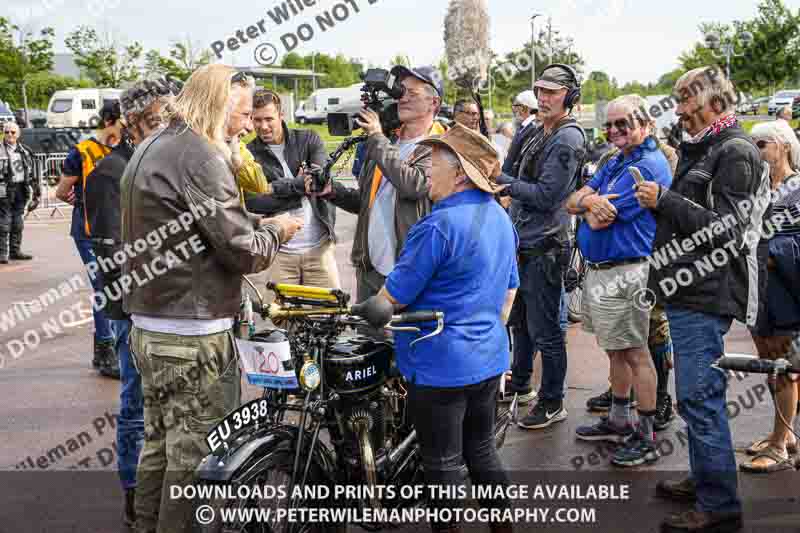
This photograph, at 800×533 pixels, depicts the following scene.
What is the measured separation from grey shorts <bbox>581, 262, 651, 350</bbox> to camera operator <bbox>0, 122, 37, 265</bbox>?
972 cm

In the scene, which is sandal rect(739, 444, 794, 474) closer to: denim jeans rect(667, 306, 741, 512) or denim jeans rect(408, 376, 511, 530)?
denim jeans rect(667, 306, 741, 512)

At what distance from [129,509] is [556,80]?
3588 mm

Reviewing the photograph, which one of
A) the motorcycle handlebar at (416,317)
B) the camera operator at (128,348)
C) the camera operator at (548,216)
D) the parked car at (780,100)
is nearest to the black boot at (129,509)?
the camera operator at (128,348)

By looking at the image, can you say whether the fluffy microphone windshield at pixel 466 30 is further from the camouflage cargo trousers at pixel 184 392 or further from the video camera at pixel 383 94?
the camouflage cargo trousers at pixel 184 392

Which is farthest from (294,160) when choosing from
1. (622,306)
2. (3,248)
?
(3,248)

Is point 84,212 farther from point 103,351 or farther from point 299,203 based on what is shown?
point 299,203

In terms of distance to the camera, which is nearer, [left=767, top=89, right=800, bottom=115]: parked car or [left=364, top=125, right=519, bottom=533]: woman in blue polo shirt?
[left=364, top=125, right=519, bottom=533]: woman in blue polo shirt

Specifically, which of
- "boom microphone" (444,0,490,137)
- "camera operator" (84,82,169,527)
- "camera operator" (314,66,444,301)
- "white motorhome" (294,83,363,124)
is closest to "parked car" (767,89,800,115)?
"boom microphone" (444,0,490,137)

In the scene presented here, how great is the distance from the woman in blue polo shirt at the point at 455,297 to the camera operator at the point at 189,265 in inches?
25.9

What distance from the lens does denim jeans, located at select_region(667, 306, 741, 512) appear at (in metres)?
4.12

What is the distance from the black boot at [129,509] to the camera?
428cm

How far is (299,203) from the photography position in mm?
5805

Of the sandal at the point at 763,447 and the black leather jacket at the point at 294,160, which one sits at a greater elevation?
the black leather jacket at the point at 294,160

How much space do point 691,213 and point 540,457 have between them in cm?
195
